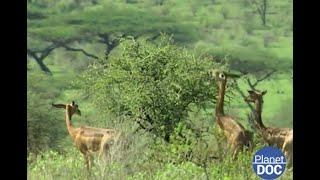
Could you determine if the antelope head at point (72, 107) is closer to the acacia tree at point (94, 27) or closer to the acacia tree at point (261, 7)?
the acacia tree at point (94, 27)

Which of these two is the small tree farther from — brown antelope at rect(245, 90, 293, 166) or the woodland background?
brown antelope at rect(245, 90, 293, 166)

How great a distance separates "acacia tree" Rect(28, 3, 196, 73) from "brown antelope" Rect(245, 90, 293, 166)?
2.33 feet

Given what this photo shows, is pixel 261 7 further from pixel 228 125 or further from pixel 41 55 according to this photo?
pixel 41 55

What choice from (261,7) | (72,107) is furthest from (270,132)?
(72,107)

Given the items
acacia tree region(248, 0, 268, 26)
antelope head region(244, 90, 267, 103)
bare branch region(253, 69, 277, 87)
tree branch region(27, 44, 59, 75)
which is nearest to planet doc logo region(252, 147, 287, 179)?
antelope head region(244, 90, 267, 103)

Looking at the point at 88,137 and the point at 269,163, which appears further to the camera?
the point at 88,137

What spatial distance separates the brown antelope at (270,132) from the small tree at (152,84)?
1.18 ft

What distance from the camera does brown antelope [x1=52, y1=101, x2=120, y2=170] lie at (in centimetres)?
797

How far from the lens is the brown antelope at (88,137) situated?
797 cm

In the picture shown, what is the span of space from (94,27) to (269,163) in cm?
182

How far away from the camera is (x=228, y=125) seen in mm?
8133

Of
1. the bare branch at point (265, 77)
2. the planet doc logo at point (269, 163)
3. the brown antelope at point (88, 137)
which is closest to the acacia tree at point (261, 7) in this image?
the bare branch at point (265, 77)
